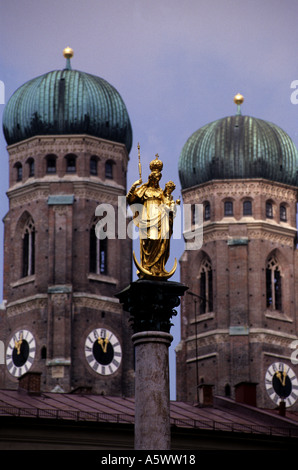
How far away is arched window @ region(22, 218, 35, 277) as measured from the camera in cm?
9125

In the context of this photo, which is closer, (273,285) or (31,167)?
(31,167)

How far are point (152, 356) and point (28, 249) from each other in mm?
57947

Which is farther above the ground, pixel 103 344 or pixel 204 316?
pixel 204 316

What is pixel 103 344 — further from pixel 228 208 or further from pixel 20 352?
pixel 228 208

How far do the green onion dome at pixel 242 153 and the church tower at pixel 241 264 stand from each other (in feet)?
0.20

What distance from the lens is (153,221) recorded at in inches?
1388

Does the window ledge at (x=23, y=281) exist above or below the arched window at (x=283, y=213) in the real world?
below

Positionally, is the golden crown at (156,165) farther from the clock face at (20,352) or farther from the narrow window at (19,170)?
the narrow window at (19,170)

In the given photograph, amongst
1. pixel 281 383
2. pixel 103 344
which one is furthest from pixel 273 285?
pixel 103 344

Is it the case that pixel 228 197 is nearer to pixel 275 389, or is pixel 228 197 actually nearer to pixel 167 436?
pixel 275 389

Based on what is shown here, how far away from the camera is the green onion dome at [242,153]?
9975 cm

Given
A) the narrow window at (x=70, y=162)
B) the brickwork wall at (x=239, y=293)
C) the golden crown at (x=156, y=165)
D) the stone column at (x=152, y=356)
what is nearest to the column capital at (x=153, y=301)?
the stone column at (x=152, y=356)
